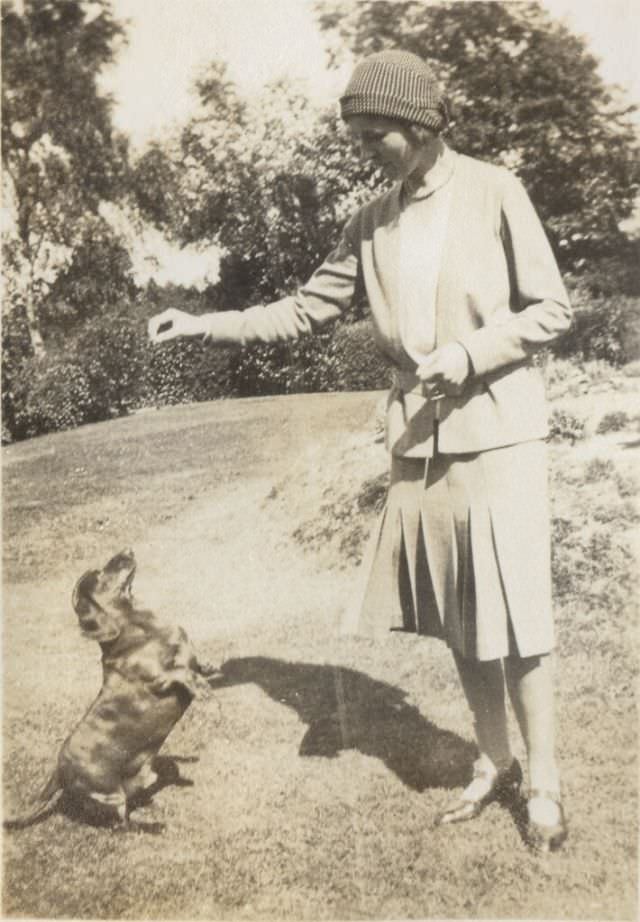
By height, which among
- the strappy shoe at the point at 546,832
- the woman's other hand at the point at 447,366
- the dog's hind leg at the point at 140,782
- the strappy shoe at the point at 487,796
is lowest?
the strappy shoe at the point at 546,832

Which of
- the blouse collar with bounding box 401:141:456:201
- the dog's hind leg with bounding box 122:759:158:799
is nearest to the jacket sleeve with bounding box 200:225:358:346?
the blouse collar with bounding box 401:141:456:201

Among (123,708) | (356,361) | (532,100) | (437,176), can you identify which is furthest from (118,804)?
(532,100)

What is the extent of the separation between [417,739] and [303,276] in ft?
4.17

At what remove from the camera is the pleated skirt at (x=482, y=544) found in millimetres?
2217

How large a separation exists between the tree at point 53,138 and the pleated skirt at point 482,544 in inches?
45.2

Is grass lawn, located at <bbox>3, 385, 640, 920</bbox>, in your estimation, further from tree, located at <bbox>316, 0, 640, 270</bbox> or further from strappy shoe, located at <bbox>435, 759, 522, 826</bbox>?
tree, located at <bbox>316, 0, 640, 270</bbox>

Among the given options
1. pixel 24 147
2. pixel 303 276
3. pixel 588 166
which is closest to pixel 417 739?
pixel 303 276

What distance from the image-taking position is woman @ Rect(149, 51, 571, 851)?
2.13 m

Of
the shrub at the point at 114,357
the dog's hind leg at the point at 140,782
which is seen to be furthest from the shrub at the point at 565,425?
the dog's hind leg at the point at 140,782

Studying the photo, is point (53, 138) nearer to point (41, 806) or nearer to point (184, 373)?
point (184, 373)

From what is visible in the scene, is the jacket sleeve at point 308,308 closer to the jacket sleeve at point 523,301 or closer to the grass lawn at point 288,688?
the grass lawn at point 288,688

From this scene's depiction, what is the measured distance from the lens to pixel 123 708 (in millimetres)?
2555

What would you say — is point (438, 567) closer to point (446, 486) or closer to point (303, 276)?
point (446, 486)

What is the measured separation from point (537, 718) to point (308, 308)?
1.15m
